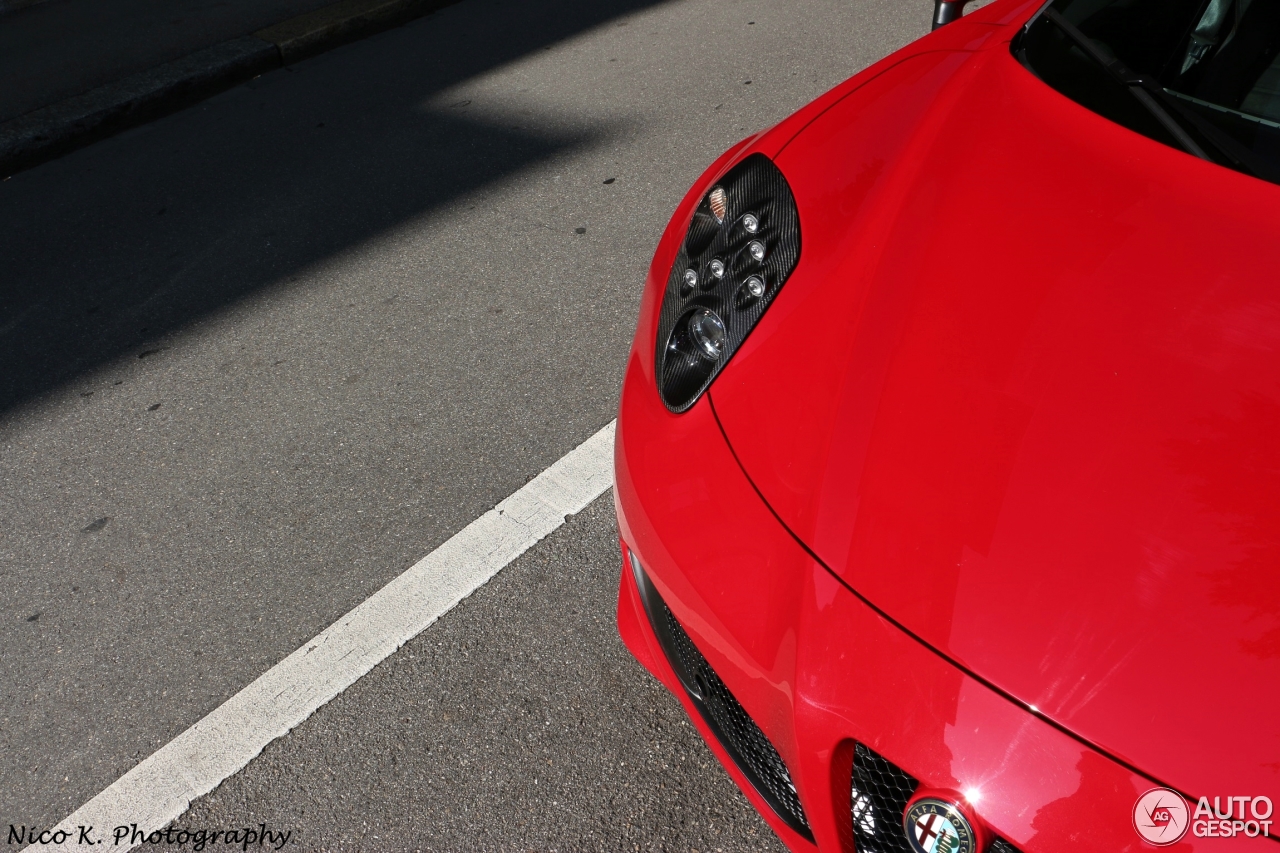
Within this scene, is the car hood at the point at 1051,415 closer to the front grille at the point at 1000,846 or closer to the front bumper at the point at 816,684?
the front bumper at the point at 816,684

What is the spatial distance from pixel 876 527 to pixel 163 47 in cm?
520

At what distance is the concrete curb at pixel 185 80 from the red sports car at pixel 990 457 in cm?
383

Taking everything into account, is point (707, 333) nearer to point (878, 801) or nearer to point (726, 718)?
point (726, 718)

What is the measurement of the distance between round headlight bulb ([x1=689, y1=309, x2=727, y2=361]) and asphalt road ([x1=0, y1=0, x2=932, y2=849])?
0.80m

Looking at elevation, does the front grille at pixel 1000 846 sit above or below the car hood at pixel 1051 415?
below

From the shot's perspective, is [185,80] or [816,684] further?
[185,80]

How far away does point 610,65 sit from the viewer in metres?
4.91

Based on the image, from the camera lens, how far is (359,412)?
2867mm

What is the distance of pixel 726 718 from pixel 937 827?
0.45 metres

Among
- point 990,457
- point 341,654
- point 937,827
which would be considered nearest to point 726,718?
point 937,827

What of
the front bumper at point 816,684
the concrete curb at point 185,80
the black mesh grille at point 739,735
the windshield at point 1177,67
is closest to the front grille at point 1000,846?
the front bumper at point 816,684

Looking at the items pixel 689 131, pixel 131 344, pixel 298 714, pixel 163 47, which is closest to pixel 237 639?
pixel 298 714

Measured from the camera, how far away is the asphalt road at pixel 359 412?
6.45ft

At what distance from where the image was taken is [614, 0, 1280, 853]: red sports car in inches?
42.4
